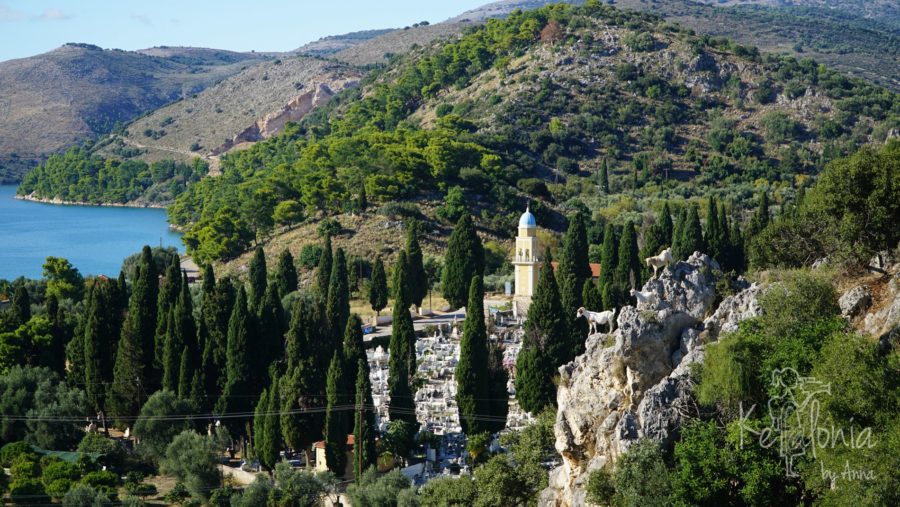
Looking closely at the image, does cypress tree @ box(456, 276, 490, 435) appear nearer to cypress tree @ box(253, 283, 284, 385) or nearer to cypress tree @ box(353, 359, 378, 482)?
cypress tree @ box(353, 359, 378, 482)

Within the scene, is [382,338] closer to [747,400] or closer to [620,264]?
[620,264]

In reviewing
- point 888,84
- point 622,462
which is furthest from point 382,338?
point 888,84

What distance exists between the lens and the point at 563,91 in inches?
3922

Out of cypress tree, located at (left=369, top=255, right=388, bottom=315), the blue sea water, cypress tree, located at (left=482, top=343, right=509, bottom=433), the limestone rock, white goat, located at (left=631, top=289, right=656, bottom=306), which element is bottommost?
the blue sea water

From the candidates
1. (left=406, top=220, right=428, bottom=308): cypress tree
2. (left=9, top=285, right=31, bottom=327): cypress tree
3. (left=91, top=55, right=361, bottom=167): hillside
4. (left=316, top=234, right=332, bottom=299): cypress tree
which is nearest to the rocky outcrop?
(left=91, top=55, right=361, bottom=167): hillside

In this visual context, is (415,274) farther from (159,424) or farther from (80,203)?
(80,203)

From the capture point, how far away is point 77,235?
107m

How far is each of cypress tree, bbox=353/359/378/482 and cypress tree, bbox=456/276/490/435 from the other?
2.93m

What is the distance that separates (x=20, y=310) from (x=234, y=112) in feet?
413

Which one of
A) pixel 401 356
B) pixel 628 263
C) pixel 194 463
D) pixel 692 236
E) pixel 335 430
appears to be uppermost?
pixel 692 236

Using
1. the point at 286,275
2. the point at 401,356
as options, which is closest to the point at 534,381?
the point at 401,356

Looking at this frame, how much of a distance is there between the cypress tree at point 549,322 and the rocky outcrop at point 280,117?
118 meters

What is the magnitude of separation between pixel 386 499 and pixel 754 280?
10.5 m

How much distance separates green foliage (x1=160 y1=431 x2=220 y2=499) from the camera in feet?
112
